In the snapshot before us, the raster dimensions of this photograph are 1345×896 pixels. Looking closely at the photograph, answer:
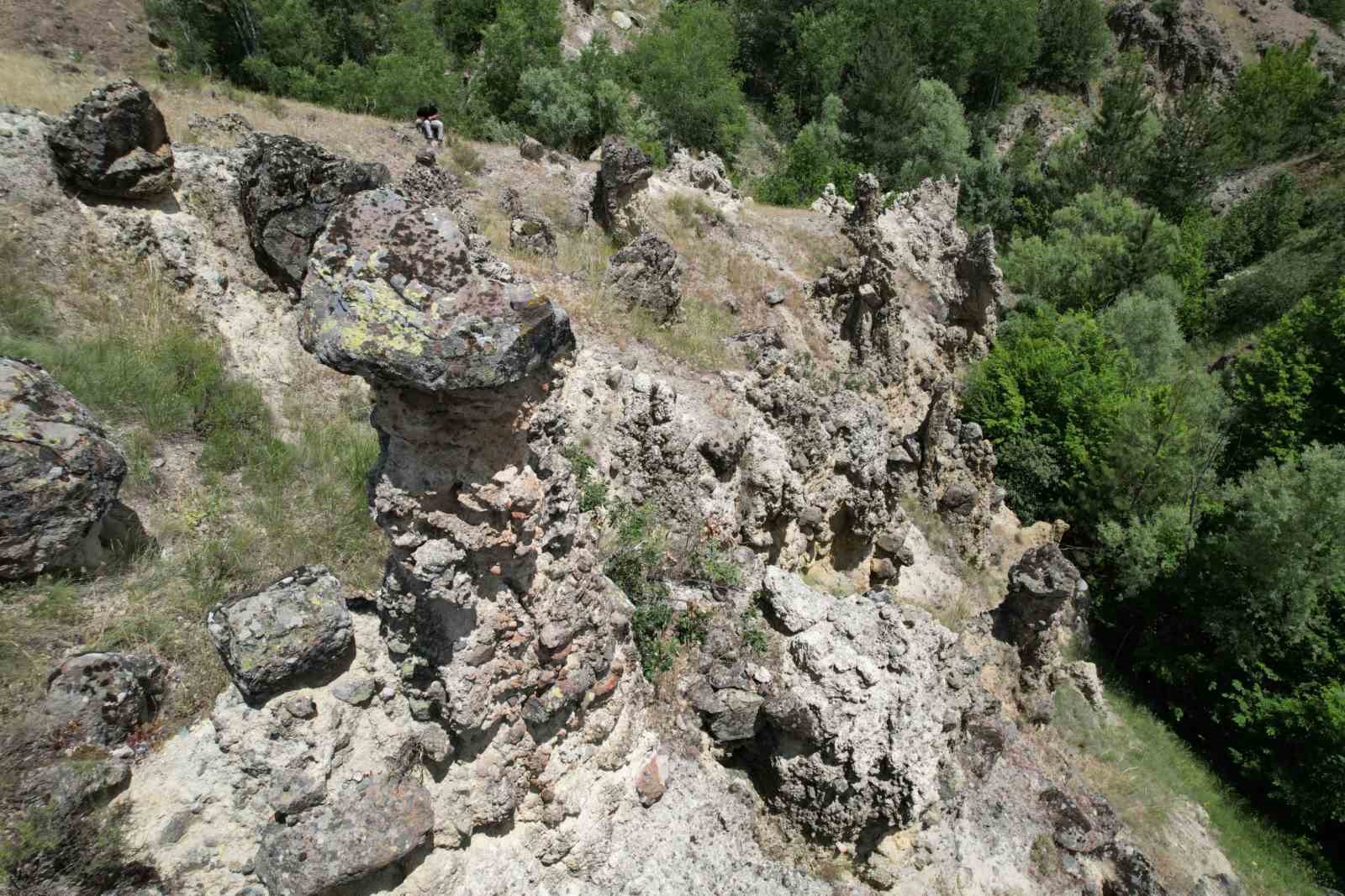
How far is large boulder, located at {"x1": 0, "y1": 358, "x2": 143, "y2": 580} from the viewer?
4.89 meters

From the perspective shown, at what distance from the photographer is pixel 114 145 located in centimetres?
828

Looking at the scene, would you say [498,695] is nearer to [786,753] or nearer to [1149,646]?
[786,753]

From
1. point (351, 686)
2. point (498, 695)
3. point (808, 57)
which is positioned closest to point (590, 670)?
point (498, 695)

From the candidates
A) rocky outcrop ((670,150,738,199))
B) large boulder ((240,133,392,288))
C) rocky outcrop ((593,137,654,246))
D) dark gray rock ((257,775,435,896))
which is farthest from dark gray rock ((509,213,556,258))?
dark gray rock ((257,775,435,896))

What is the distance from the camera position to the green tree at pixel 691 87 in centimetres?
3047

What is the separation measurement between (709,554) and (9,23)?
38344 mm

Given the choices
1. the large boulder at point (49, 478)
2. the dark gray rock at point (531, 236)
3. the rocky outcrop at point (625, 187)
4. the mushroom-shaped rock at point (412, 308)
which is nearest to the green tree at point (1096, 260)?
the rocky outcrop at point (625, 187)

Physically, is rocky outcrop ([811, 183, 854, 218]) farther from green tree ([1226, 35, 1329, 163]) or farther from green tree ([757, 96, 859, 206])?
green tree ([1226, 35, 1329, 163])

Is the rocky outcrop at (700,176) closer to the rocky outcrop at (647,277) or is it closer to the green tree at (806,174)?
→ the rocky outcrop at (647,277)

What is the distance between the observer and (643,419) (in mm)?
8125

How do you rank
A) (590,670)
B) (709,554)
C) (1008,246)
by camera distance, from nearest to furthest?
(590,670), (709,554), (1008,246)

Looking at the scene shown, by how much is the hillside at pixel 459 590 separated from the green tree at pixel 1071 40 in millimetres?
48161

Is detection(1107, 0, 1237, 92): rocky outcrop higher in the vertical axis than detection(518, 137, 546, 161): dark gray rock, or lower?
higher

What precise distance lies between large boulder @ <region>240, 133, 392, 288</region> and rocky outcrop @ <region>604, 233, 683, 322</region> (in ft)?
13.5
